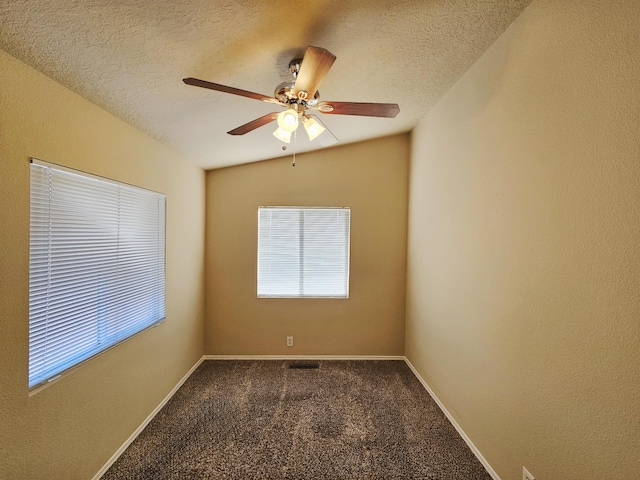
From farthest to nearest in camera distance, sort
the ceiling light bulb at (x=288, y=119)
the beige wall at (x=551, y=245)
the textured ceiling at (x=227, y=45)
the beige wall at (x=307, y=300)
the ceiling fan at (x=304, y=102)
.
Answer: the beige wall at (x=307, y=300)
the ceiling light bulb at (x=288, y=119)
the ceiling fan at (x=304, y=102)
the textured ceiling at (x=227, y=45)
the beige wall at (x=551, y=245)

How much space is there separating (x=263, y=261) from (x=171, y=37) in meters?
2.43

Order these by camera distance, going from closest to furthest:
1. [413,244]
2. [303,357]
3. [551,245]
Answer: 1. [551,245]
2. [413,244]
3. [303,357]

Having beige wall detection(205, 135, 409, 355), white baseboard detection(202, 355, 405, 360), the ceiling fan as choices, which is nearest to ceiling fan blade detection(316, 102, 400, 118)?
the ceiling fan

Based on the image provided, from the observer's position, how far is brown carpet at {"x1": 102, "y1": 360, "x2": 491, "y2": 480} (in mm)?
1718

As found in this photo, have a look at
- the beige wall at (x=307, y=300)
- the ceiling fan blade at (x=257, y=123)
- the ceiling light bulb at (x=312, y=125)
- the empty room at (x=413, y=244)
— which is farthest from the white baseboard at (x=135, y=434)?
the ceiling light bulb at (x=312, y=125)

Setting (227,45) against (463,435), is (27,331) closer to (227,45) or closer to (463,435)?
(227,45)

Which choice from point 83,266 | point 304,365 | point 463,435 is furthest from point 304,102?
point 304,365

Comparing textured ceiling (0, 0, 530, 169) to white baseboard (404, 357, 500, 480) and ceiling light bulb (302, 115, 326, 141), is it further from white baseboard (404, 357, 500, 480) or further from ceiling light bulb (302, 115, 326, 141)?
white baseboard (404, 357, 500, 480)

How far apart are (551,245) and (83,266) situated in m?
2.59

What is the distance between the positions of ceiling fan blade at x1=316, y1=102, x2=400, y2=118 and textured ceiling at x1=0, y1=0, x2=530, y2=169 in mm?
321

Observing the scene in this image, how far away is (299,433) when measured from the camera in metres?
2.03

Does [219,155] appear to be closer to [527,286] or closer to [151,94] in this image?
[151,94]

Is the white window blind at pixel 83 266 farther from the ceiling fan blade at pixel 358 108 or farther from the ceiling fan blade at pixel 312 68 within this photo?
the ceiling fan blade at pixel 358 108

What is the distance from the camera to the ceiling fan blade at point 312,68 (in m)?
1.16
